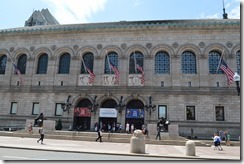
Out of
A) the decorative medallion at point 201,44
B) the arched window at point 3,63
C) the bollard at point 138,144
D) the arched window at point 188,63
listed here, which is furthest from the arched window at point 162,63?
the arched window at point 3,63

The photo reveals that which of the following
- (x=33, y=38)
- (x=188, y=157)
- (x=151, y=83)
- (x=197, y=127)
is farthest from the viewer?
(x=33, y=38)

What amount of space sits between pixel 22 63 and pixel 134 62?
17.8 meters

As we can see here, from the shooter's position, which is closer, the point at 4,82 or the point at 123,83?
the point at 123,83

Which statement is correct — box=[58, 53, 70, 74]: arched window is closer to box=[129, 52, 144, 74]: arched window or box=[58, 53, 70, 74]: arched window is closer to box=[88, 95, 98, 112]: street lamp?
box=[88, 95, 98, 112]: street lamp

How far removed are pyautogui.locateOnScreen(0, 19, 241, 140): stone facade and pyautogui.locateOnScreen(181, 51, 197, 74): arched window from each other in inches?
24.6

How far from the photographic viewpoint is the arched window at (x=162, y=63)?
30.9 meters

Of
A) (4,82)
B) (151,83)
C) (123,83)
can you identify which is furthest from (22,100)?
(151,83)

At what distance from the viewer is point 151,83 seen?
30266mm

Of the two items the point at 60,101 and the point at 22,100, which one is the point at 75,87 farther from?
the point at 22,100

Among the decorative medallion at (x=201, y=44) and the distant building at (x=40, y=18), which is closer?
the decorative medallion at (x=201, y=44)

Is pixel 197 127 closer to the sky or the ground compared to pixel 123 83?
closer to the ground

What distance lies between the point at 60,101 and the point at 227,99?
2257cm

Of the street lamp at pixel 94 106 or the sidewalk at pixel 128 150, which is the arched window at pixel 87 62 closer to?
the street lamp at pixel 94 106

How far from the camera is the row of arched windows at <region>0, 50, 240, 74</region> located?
3038 centimetres
